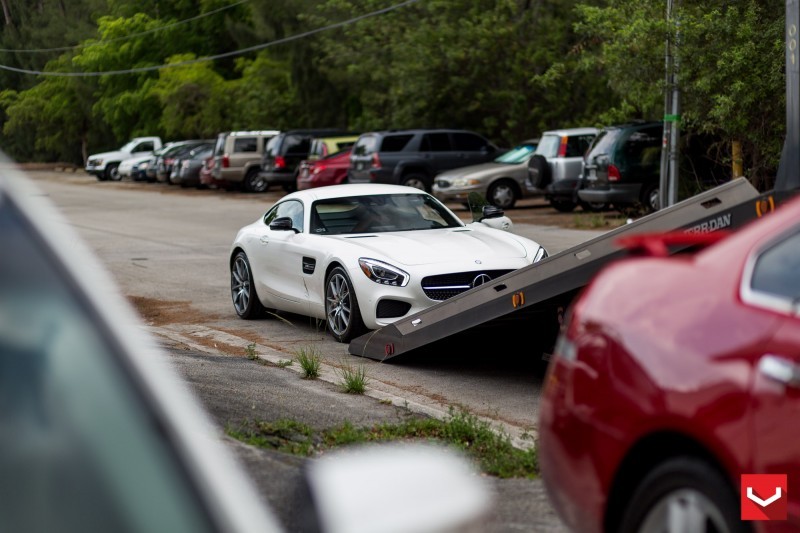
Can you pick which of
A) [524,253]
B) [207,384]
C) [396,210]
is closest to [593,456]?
[207,384]

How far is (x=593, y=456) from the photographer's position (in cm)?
408

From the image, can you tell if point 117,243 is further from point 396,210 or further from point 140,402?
point 140,402

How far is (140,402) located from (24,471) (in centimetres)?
21

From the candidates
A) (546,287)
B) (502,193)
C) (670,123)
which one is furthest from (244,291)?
(502,193)

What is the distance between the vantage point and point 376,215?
12.6m

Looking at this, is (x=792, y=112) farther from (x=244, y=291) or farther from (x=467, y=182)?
(x=467, y=182)

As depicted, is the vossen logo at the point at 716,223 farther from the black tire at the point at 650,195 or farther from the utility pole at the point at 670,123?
the black tire at the point at 650,195

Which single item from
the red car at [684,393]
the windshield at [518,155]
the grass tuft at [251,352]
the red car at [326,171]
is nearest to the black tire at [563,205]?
the windshield at [518,155]

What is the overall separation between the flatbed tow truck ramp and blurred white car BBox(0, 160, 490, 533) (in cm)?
366

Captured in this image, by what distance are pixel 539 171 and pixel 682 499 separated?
2481cm

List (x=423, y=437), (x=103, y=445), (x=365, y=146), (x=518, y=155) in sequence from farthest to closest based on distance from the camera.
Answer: (x=365, y=146), (x=518, y=155), (x=423, y=437), (x=103, y=445)

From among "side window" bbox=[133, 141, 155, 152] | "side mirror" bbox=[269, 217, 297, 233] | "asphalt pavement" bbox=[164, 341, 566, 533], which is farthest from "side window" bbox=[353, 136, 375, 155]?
"side window" bbox=[133, 141, 155, 152]

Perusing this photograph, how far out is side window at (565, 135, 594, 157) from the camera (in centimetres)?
2847

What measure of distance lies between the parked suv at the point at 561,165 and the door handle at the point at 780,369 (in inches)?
965
